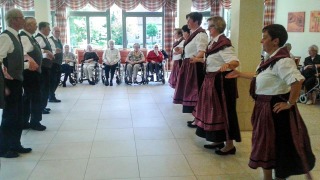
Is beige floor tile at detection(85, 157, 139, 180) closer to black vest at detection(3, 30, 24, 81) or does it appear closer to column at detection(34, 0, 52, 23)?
black vest at detection(3, 30, 24, 81)

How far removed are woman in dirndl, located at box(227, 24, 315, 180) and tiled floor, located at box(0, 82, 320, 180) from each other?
542 mm

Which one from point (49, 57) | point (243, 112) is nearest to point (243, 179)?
point (243, 112)

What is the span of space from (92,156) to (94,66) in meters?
5.66

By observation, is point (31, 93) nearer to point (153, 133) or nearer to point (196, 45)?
point (153, 133)

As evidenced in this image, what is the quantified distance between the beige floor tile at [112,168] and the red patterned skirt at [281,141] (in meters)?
1.22

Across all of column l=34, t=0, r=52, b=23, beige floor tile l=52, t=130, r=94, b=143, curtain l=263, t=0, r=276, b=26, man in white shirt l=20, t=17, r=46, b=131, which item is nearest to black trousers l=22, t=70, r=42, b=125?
man in white shirt l=20, t=17, r=46, b=131

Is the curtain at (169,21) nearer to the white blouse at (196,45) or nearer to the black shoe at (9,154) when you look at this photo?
the white blouse at (196,45)

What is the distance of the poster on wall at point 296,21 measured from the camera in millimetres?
8727

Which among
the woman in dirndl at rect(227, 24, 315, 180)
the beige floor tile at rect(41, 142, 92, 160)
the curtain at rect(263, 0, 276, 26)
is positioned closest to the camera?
the woman in dirndl at rect(227, 24, 315, 180)

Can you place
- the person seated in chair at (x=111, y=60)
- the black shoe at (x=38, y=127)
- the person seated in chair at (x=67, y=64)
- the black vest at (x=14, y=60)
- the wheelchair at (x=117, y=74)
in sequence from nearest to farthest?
the black vest at (x=14, y=60), the black shoe at (x=38, y=127), the person seated in chair at (x=67, y=64), the person seated in chair at (x=111, y=60), the wheelchair at (x=117, y=74)

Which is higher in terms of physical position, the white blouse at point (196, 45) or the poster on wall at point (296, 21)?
the poster on wall at point (296, 21)

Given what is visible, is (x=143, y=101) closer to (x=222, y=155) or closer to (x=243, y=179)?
(x=222, y=155)

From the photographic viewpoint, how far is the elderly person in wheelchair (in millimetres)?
6688

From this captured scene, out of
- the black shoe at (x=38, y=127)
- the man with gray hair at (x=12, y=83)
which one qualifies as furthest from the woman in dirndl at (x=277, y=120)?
the black shoe at (x=38, y=127)
